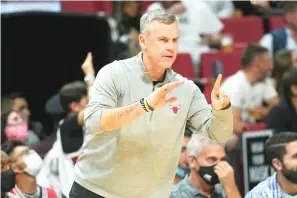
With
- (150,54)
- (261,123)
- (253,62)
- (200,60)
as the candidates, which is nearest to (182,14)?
(200,60)

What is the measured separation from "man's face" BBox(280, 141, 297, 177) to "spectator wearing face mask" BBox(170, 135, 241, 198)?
0.35 m

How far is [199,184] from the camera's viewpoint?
16.6 feet

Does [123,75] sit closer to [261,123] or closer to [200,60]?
[261,123]

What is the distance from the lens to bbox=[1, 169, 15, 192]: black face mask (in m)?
4.78

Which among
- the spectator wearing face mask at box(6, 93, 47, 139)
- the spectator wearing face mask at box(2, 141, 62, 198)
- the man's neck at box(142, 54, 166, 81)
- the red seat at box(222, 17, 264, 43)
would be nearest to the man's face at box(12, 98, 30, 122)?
the spectator wearing face mask at box(6, 93, 47, 139)

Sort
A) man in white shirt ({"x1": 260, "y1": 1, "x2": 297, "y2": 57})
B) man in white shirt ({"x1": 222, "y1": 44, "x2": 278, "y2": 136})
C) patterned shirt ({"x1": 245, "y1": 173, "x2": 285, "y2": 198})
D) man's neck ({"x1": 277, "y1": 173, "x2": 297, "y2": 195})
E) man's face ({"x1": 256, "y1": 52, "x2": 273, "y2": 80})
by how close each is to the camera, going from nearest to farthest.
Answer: patterned shirt ({"x1": 245, "y1": 173, "x2": 285, "y2": 198}) < man's neck ({"x1": 277, "y1": 173, "x2": 297, "y2": 195}) < man in white shirt ({"x1": 222, "y1": 44, "x2": 278, "y2": 136}) < man's face ({"x1": 256, "y1": 52, "x2": 273, "y2": 80}) < man in white shirt ({"x1": 260, "y1": 1, "x2": 297, "y2": 57})

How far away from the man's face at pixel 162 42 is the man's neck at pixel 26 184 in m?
1.97

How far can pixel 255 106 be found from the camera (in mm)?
7598

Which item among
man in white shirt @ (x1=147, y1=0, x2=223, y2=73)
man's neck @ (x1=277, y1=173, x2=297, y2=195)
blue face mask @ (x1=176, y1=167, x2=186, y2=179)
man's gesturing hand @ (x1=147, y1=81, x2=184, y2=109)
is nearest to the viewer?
man's gesturing hand @ (x1=147, y1=81, x2=184, y2=109)

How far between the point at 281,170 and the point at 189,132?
3.65 feet

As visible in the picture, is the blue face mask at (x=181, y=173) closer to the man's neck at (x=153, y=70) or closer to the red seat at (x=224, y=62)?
the man's neck at (x=153, y=70)

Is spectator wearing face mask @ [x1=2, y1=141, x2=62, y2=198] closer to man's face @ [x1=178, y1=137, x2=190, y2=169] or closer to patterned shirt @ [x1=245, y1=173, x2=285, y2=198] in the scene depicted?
man's face @ [x1=178, y1=137, x2=190, y2=169]

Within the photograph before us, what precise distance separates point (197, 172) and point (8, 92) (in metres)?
3.26

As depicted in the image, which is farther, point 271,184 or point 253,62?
point 253,62
